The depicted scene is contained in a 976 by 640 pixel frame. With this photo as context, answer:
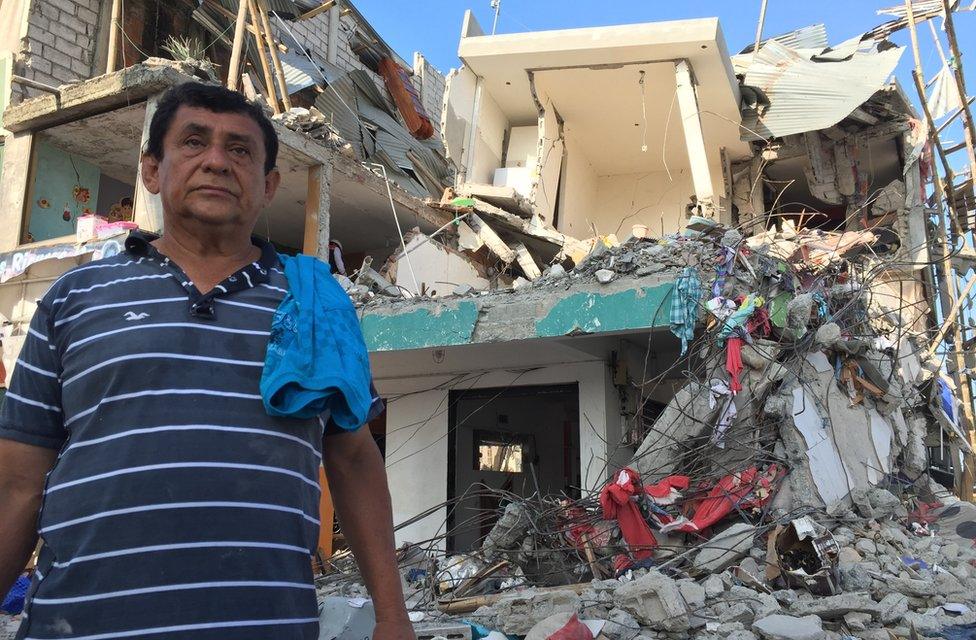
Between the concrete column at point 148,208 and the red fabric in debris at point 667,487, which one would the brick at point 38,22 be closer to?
the concrete column at point 148,208

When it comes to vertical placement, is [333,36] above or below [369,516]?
above

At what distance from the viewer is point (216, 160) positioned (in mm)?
1736

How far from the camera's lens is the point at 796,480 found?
6285mm

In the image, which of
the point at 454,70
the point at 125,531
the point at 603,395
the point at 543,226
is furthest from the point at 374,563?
the point at 454,70

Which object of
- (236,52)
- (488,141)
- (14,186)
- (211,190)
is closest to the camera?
(211,190)

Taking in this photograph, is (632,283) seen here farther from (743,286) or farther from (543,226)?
(543,226)

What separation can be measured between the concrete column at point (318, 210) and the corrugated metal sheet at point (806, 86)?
6.57 m

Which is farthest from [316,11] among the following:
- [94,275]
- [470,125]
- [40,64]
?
[94,275]

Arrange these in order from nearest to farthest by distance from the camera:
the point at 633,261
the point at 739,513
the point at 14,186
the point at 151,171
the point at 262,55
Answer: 1. the point at 151,171
2. the point at 739,513
3. the point at 633,261
4. the point at 14,186
5. the point at 262,55

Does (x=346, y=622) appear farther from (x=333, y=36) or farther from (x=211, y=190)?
(x=333, y=36)

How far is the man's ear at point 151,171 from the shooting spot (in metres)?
1.85

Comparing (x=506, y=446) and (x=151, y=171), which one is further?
(x=506, y=446)

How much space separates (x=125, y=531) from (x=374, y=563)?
529mm

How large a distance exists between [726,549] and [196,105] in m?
5.11
